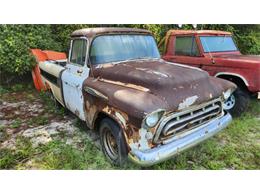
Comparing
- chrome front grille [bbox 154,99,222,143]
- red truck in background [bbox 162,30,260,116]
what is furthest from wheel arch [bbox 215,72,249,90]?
chrome front grille [bbox 154,99,222,143]

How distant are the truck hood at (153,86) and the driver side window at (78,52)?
0.45 metres

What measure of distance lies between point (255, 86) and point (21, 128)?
4.53m

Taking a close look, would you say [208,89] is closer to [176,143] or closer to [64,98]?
[176,143]

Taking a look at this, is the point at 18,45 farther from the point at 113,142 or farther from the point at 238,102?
the point at 238,102

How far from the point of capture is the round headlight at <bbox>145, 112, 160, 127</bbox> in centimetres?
255

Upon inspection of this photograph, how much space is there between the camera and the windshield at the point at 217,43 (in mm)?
5482

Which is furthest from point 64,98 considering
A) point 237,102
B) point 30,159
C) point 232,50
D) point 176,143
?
point 232,50

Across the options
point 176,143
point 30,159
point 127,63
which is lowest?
point 30,159

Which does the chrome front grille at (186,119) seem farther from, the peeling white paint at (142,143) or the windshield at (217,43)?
the windshield at (217,43)

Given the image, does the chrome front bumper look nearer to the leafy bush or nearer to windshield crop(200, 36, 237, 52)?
windshield crop(200, 36, 237, 52)

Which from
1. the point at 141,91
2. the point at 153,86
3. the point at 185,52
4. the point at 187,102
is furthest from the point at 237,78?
the point at 141,91

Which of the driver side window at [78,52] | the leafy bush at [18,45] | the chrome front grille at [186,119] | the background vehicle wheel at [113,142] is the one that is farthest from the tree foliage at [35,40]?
the chrome front grille at [186,119]

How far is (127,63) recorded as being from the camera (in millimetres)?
3730

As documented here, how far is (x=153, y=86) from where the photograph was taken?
292 centimetres
